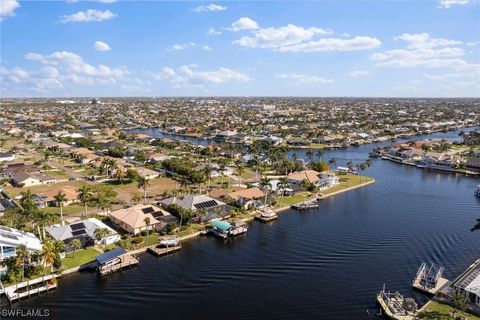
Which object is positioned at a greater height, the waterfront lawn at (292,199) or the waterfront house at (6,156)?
the waterfront house at (6,156)

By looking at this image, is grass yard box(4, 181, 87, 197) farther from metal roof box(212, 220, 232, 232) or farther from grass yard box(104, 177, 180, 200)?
metal roof box(212, 220, 232, 232)

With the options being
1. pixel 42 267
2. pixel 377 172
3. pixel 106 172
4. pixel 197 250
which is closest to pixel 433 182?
pixel 377 172

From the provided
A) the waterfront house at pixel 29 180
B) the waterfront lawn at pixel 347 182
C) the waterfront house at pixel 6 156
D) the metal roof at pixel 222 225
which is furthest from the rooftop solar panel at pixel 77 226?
the waterfront house at pixel 6 156

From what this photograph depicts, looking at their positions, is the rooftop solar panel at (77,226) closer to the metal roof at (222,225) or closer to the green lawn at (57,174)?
the metal roof at (222,225)

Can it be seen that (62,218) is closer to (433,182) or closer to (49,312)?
(49,312)

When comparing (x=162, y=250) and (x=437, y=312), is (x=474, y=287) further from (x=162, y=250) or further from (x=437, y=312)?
(x=162, y=250)

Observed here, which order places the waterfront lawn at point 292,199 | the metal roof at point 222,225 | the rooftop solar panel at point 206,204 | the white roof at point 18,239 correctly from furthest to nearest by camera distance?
1. the waterfront lawn at point 292,199
2. the rooftop solar panel at point 206,204
3. the metal roof at point 222,225
4. the white roof at point 18,239

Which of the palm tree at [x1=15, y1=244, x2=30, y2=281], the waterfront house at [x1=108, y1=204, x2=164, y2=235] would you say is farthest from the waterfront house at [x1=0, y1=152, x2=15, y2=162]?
the palm tree at [x1=15, y1=244, x2=30, y2=281]

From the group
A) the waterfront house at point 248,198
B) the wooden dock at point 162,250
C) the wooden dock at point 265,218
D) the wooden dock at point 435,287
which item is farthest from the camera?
the waterfront house at point 248,198
